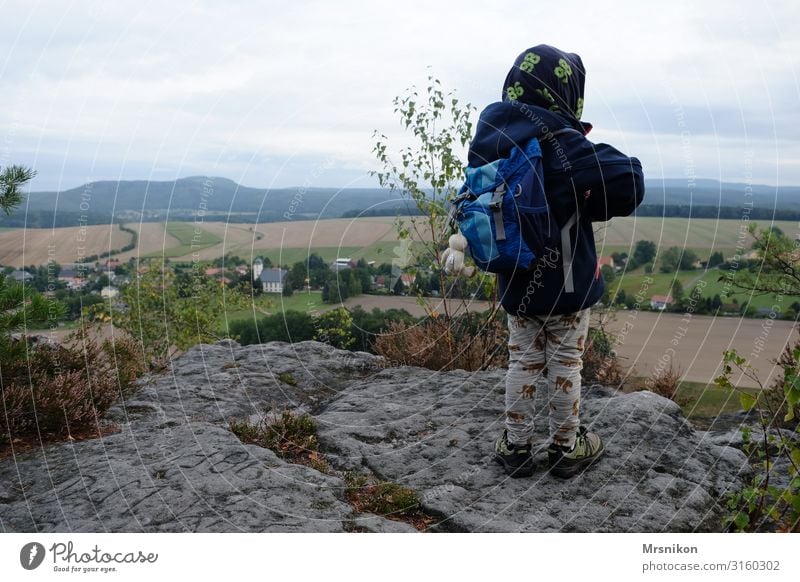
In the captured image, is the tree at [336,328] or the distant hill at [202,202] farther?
the tree at [336,328]

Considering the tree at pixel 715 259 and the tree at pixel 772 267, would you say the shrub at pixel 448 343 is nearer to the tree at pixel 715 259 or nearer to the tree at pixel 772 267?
the tree at pixel 715 259

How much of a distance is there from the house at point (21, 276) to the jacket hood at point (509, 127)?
3073 millimetres

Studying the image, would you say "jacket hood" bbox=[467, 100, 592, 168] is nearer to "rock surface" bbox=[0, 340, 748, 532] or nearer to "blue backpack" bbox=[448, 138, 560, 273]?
"blue backpack" bbox=[448, 138, 560, 273]

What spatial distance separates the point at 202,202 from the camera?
17.8ft

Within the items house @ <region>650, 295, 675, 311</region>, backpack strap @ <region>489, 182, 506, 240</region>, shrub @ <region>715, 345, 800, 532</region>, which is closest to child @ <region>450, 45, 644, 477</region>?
backpack strap @ <region>489, 182, 506, 240</region>

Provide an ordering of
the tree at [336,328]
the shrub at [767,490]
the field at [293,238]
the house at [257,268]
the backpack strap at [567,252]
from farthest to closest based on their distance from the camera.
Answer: the tree at [336,328] < the house at [257,268] < the field at [293,238] < the backpack strap at [567,252] < the shrub at [767,490]

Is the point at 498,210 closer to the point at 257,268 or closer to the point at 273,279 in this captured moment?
the point at 273,279

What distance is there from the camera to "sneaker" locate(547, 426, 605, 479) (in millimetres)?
4371
